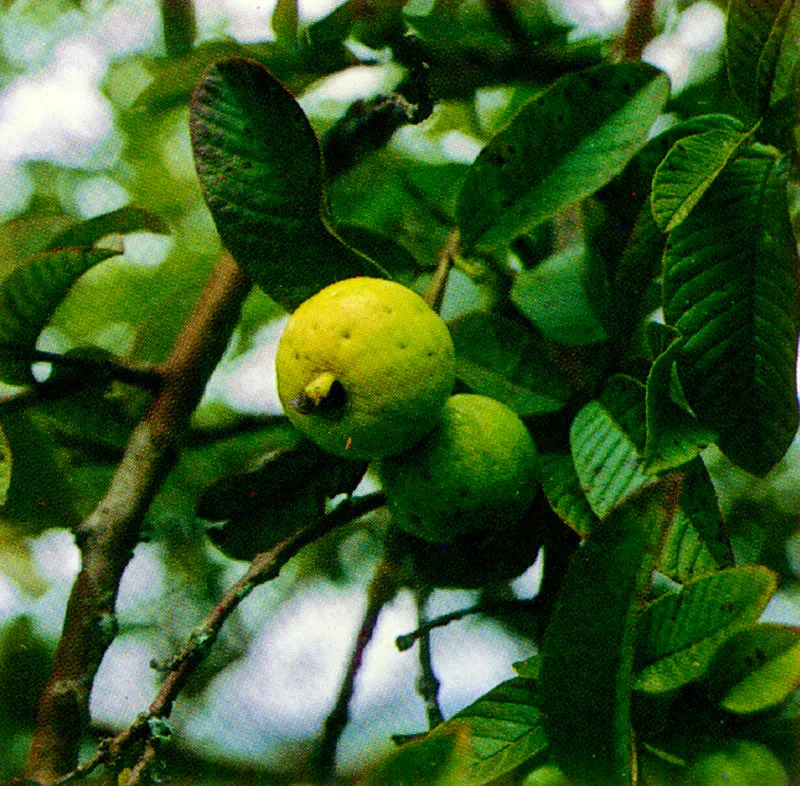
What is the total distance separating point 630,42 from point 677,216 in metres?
0.56

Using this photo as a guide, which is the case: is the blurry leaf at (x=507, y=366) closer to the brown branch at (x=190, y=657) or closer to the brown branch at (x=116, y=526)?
the brown branch at (x=190, y=657)

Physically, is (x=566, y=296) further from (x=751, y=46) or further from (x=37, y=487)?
(x=37, y=487)

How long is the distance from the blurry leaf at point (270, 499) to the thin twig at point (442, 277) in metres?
0.18

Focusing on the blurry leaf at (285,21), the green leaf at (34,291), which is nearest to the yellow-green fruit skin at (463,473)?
the green leaf at (34,291)

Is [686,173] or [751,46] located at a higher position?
[751,46]

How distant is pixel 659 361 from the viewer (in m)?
0.68

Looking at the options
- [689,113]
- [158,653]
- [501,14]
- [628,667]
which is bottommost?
[628,667]

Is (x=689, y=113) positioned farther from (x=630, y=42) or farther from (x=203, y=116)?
(x=203, y=116)

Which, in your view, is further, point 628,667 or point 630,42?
point 630,42

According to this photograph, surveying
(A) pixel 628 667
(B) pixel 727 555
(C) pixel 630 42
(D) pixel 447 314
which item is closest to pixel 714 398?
(B) pixel 727 555

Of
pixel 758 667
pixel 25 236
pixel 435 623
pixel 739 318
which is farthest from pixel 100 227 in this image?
pixel 758 667

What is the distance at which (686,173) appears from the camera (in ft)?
2.43

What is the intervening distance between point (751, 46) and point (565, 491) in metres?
0.41

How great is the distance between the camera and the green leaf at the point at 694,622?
0.64 metres
